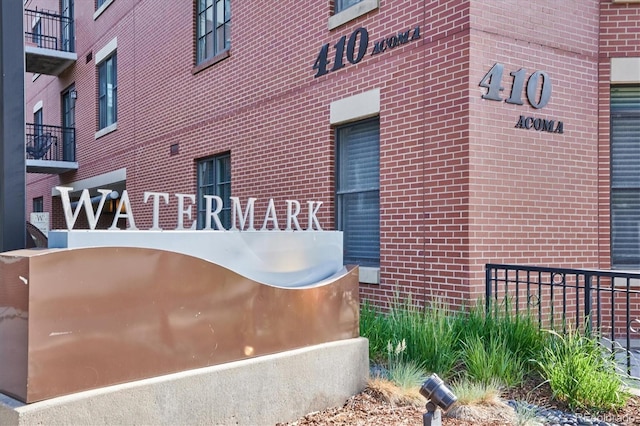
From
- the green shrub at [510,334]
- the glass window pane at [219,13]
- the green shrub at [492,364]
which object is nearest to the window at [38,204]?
the glass window pane at [219,13]

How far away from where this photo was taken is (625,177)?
7.56m

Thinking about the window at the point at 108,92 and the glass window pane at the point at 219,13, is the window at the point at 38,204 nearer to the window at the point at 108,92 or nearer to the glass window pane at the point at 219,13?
the window at the point at 108,92

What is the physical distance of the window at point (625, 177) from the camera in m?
7.51

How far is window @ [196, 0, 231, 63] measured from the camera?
1060cm

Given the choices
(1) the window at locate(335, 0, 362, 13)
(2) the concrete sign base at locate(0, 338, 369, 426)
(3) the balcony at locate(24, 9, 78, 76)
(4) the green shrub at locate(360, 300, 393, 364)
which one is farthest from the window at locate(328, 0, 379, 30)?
(3) the balcony at locate(24, 9, 78, 76)

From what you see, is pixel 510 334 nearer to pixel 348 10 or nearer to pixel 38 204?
pixel 348 10

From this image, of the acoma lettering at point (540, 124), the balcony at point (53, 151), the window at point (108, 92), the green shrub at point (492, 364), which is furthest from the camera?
the balcony at point (53, 151)

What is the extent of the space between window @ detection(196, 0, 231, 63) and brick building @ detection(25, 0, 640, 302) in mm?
142

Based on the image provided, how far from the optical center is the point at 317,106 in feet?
27.5

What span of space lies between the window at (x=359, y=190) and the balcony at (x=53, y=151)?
12.3m

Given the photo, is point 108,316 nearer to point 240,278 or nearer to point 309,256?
point 240,278

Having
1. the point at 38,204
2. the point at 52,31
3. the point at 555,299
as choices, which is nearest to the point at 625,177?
the point at 555,299

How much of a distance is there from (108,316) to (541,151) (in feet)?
17.5

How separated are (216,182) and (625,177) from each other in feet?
22.6
